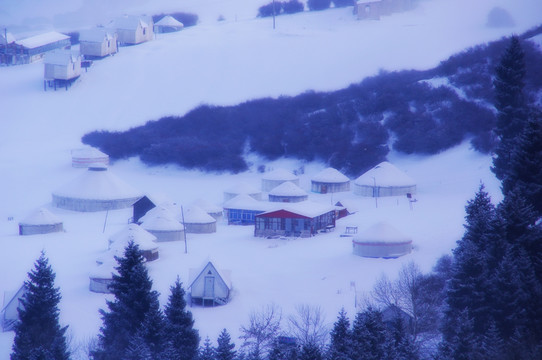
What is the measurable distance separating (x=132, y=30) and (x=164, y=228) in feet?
250

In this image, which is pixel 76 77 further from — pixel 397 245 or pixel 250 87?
pixel 397 245

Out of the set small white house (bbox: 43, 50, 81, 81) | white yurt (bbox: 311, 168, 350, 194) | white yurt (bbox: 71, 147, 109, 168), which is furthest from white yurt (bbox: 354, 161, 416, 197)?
small white house (bbox: 43, 50, 81, 81)

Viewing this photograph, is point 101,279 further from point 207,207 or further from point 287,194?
point 287,194

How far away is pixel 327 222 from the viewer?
56344 mm

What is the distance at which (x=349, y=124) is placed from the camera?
84750 mm

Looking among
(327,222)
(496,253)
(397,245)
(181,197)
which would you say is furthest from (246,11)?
(496,253)

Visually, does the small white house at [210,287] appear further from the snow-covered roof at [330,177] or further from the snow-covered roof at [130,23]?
the snow-covered roof at [130,23]

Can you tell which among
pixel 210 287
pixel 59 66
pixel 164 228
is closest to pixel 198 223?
pixel 164 228

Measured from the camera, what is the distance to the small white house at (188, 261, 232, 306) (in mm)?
39438

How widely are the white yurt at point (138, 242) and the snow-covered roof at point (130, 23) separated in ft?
263

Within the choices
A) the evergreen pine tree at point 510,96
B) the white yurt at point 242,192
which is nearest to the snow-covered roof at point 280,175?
the white yurt at point 242,192

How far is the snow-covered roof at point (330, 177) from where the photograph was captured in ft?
235

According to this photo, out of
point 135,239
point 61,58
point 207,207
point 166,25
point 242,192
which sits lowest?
point 135,239

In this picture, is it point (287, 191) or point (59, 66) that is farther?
point (59, 66)
